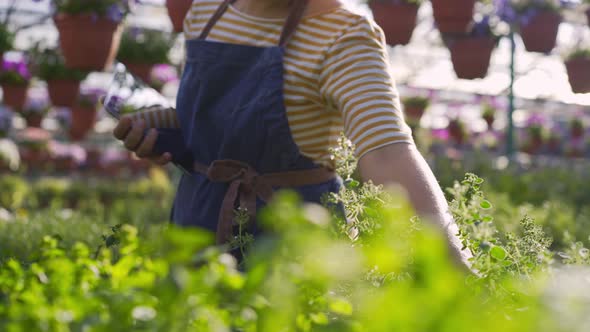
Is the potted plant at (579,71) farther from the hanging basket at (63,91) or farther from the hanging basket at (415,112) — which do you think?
the hanging basket at (63,91)

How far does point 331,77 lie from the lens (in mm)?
1396

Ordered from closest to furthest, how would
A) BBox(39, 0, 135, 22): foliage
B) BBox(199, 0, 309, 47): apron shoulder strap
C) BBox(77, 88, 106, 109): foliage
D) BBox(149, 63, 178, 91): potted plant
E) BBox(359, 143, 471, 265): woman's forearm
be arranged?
1. BBox(359, 143, 471, 265): woman's forearm
2. BBox(199, 0, 309, 47): apron shoulder strap
3. BBox(39, 0, 135, 22): foliage
4. BBox(149, 63, 178, 91): potted plant
5. BBox(77, 88, 106, 109): foliage

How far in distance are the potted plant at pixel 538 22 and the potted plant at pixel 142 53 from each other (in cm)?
235

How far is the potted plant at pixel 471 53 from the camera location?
4.15 metres

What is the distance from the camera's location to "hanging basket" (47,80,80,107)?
215 inches

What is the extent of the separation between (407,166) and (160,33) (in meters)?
4.28

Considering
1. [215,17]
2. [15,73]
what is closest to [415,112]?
[15,73]

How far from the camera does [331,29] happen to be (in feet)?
4.73

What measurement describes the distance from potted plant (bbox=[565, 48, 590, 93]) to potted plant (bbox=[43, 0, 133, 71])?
126 inches

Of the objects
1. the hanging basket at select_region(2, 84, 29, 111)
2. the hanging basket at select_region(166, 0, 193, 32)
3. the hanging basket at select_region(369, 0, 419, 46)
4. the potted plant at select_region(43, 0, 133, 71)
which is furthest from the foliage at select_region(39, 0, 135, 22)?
the hanging basket at select_region(2, 84, 29, 111)

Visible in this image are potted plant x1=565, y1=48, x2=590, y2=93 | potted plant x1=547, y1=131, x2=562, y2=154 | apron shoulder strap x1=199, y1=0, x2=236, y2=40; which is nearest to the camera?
apron shoulder strap x1=199, y1=0, x2=236, y2=40

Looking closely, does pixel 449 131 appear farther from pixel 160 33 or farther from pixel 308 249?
pixel 308 249

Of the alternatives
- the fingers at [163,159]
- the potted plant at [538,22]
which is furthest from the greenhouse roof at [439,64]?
the fingers at [163,159]

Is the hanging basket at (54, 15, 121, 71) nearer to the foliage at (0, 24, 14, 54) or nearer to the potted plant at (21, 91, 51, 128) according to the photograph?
the foliage at (0, 24, 14, 54)
